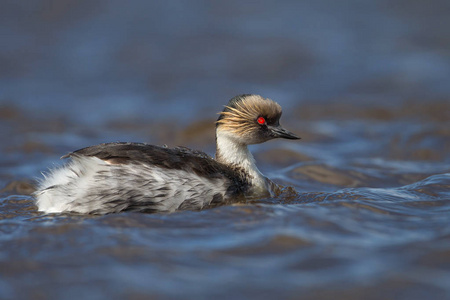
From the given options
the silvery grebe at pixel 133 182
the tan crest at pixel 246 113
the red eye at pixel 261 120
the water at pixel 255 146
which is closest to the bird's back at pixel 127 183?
the silvery grebe at pixel 133 182

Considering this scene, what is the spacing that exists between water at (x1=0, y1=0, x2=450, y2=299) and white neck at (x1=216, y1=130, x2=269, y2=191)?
31cm

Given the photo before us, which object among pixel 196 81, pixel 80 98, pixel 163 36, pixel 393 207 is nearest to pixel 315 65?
pixel 196 81

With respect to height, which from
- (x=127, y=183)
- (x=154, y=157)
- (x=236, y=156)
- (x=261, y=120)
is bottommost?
(x=127, y=183)

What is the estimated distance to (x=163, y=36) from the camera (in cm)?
1277

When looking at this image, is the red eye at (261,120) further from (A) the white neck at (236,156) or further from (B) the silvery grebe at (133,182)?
(B) the silvery grebe at (133,182)

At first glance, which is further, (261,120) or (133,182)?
(261,120)

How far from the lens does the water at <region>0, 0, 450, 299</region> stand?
4270 millimetres

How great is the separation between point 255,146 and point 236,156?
2645mm

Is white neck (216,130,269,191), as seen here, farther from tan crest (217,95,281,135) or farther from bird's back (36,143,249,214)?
bird's back (36,143,249,214)

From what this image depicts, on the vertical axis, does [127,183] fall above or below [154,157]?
below

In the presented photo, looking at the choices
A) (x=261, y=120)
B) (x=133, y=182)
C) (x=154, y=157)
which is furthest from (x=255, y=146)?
(x=133, y=182)

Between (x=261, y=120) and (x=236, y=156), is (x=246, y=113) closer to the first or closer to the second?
(x=261, y=120)

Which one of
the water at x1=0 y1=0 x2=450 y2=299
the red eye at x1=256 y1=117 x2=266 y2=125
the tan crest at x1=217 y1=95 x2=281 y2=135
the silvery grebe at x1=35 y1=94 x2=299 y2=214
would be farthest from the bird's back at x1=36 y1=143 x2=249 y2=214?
the red eye at x1=256 y1=117 x2=266 y2=125

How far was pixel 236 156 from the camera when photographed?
6312 mm
